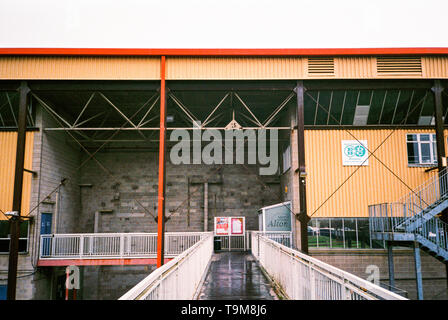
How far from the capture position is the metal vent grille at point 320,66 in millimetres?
15805

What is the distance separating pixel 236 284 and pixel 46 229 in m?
13.2

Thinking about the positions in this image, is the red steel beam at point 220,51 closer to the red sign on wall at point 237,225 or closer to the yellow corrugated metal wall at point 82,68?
the yellow corrugated metal wall at point 82,68

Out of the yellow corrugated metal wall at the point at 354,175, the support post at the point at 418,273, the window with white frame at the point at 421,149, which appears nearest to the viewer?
the support post at the point at 418,273

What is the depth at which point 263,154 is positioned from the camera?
2469 centimetres

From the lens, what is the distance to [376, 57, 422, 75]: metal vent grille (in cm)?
1582

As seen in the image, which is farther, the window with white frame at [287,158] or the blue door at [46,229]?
the window with white frame at [287,158]

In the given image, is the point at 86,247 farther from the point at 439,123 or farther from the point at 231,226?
the point at 439,123

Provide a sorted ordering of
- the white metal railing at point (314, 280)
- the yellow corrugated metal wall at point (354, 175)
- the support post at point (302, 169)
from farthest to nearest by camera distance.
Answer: the yellow corrugated metal wall at point (354, 175)
the support post at point (302, 169)
the white metal railing at point (314, 280)

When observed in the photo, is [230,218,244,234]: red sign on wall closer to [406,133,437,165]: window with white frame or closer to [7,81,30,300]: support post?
[406,133,437,165]: window with white frame

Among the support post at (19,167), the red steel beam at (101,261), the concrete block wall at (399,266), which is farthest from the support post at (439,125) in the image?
the support post at (19,167)

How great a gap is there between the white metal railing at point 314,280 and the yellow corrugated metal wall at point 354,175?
6.26 meters

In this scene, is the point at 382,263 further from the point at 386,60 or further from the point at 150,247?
the point at 150,247

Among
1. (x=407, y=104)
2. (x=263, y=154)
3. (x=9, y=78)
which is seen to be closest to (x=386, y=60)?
(x=407, y=104)

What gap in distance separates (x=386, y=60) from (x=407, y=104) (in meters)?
2.74
